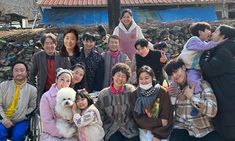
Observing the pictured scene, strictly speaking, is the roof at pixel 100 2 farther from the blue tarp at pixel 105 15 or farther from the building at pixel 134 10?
the blue tarp at pixel 105 15

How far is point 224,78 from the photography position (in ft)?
14.6

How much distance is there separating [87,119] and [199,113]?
1262 millimetres

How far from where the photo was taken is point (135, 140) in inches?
193

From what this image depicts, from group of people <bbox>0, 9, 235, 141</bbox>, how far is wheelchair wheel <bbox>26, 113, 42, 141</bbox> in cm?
10

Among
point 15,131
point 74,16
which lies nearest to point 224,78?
point 15,131

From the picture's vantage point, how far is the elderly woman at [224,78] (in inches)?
174

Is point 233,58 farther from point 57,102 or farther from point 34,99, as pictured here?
point 34,99

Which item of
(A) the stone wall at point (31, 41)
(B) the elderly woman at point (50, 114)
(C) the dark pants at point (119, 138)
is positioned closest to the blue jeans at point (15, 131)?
(B) the elderly woman at point (50, 114)

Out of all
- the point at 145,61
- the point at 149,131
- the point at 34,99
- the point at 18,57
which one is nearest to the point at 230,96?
the point at 149,131

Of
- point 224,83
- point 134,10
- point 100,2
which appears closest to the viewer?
point 224,83

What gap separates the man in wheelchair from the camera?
5.31m

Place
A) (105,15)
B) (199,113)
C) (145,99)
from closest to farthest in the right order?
(199,113) < (145,99) < (105,15)

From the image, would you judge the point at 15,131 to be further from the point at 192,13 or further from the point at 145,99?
the point at 192,13

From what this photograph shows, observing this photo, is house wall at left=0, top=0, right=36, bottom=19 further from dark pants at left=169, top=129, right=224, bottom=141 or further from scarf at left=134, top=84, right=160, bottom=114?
dark pants at left=169, top=129, right=224, bottom=141
